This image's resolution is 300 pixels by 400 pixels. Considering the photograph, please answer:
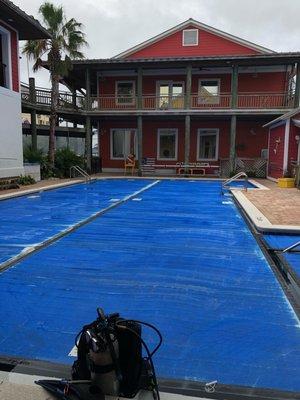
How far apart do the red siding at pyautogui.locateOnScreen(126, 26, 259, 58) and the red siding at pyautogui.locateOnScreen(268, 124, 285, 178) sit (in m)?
5.87

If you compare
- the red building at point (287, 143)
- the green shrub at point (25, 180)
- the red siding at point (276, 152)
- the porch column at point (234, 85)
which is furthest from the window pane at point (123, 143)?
the red building at point (287, 143)

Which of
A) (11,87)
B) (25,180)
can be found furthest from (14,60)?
(25,180)

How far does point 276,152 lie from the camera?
16.8m

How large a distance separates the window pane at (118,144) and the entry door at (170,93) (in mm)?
3047

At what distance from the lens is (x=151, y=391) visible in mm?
2225

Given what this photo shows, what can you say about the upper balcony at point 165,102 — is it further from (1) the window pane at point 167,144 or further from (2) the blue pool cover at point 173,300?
(2) the blue pool cover at point 173,300

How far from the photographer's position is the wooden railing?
753 inches

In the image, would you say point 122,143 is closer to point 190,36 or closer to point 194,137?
point 194,137

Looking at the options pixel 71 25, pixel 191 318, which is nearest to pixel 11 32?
pixel 71 25

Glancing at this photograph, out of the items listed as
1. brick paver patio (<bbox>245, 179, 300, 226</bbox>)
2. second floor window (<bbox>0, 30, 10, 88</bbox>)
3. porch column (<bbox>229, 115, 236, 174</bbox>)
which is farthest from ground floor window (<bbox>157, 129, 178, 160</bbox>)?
brick paver patio (<bbox>245, 179, 300, 226</bbox>)

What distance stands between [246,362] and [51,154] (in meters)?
15.9

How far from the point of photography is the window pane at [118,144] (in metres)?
22.1

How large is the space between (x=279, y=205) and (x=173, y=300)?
643cm

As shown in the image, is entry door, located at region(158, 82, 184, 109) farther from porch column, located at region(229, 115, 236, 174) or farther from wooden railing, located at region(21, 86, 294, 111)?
porch column, located at region(229, 115, 236, 174)
